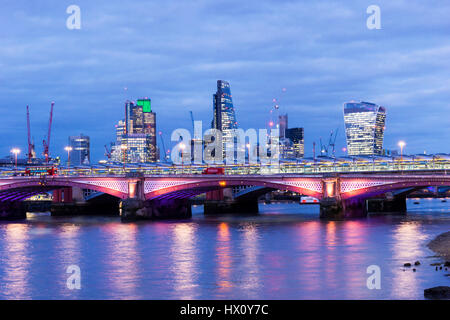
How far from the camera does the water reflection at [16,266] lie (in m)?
40.4

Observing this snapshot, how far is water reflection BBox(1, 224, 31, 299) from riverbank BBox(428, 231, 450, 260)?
28.3 meters

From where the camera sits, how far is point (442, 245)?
55.3 meters

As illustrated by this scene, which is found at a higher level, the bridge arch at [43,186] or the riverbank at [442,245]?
the bridge arch at [43,186]

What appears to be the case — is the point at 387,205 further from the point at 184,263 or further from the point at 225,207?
the point at 184,263

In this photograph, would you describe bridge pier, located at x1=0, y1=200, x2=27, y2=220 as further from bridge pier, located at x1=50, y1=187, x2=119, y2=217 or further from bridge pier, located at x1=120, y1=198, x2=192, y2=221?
bridge pier, located at x1=120, y1=198, x2=192, y2=221

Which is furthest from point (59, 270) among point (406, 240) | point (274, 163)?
point (274, 163)

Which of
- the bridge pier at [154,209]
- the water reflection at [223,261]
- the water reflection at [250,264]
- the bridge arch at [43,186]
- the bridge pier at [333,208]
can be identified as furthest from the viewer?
the bridge arch at [43,186]

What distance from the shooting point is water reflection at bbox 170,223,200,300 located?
1576 inches

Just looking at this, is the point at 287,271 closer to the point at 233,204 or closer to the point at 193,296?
the point at 193,296

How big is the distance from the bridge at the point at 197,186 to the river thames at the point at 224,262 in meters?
5.86

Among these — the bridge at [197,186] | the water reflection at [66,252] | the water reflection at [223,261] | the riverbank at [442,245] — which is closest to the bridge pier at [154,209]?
the bridge at [197,186]

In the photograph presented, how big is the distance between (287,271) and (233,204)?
84358mm

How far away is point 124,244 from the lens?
2628 inches

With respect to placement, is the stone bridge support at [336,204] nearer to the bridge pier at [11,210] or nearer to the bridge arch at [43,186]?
the bridge arch at [43,186]
